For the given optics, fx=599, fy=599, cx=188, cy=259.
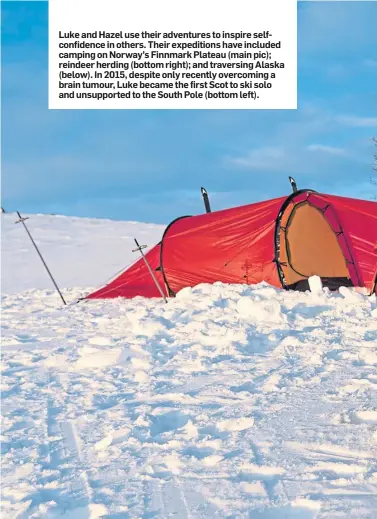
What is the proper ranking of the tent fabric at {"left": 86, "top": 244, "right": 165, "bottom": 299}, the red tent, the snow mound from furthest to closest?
the tent fabric at {"left": 86, "top": 244, "right": 165, "bottom": 299}, the red tent, the snow mound

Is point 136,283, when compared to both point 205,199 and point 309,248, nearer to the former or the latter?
point 205,199

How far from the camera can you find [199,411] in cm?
464

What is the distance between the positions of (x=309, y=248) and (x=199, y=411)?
730 centimetres

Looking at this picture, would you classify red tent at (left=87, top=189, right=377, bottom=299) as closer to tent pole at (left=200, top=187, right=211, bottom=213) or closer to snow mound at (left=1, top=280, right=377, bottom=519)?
tent pole at (left=200, top=187, right=211, bottom=213)

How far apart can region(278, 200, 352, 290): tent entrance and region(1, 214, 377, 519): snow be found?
1798 millimetres

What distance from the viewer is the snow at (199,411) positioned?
127 inches

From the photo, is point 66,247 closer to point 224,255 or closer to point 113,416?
point 224,255

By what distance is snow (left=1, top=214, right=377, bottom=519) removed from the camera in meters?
3.23

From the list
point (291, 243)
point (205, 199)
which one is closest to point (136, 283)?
point (205, 199)

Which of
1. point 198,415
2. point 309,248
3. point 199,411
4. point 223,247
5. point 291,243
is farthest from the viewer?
point 223,247

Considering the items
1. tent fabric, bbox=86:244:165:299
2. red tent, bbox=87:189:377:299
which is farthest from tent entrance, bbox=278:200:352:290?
tent fabric, bbox=86:244:165:299

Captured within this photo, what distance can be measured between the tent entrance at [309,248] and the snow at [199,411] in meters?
1.80

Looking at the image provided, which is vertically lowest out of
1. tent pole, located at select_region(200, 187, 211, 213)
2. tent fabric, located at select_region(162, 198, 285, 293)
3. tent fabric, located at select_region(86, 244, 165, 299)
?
tent fabric, located at select_region(86, 244, 165, 299)

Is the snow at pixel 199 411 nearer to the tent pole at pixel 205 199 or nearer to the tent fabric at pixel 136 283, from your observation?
the tent fabric at pixel 136 283
